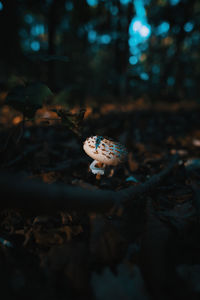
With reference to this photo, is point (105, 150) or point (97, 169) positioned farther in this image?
point (97, 169)

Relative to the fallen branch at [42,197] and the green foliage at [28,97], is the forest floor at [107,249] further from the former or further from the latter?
the green foliage at [28,97]

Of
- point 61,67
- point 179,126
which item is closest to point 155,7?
point 179,126

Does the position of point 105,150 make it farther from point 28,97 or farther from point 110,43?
point 110,43

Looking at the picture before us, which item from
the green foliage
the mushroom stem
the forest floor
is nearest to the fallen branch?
the forest floor

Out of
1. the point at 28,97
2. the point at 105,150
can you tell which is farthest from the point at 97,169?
the point at 28,97

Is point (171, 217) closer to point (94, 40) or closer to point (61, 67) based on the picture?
point (94, 40)

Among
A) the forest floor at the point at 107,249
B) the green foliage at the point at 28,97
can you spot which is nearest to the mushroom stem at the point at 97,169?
the forest floor at the point at 107,249

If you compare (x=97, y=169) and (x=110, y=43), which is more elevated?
(x=110, y=43)

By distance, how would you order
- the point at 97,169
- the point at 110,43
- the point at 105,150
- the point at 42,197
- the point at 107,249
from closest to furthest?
the point at 42,197 → the point at 107,249 → the point at 105,150 → the point at 97,169 → the point at 110,43
